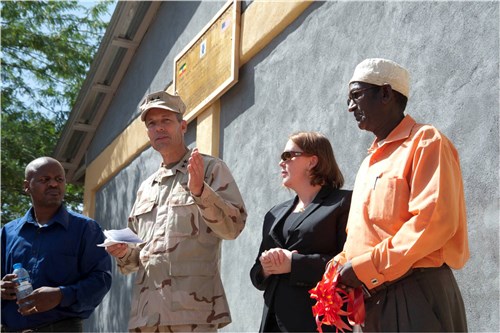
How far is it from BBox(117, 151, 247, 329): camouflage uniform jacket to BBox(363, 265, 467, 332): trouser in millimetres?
1533

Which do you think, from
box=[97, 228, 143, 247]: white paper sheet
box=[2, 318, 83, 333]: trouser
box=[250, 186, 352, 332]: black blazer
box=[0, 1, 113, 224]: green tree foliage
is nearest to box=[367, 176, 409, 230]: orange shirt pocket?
box=[250, 186, 352, 332]: black blazer

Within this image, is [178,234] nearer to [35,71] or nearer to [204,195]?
[204,195]

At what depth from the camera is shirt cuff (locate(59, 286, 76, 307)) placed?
18.5 ft

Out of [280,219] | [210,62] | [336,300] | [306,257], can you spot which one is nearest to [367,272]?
[336,300]

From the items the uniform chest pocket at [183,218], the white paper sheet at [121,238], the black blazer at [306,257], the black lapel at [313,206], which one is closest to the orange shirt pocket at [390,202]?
the black blazer at [306,257]

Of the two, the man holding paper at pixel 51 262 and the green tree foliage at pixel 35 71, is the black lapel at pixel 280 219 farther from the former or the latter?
the green tree foliage at pixel 35 71

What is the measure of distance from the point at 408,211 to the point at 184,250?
1869 mm

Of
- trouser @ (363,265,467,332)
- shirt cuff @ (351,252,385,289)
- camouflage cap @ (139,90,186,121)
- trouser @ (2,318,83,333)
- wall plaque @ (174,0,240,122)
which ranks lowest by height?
trouser @ (2,318,83,333)

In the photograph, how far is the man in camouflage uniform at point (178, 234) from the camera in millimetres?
5039

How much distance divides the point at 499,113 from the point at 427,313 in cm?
146

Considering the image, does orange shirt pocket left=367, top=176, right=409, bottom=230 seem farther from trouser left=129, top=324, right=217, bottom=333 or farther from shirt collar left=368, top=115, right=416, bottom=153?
trouser left=129, top=324, right=217, bottom=333

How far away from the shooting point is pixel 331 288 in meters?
3.77

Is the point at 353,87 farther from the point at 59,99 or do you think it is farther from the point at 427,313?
the point at 59,99

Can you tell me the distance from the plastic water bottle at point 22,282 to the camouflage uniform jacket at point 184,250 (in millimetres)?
676
